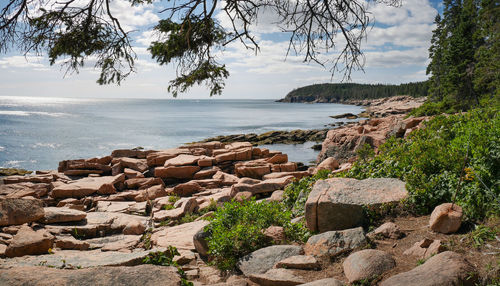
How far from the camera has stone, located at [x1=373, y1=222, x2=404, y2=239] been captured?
15.3ft

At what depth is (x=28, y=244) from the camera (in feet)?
18.8

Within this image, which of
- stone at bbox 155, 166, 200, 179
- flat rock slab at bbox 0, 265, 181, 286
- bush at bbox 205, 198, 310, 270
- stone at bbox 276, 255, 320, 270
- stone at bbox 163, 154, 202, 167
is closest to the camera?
flat rock slab at bbox 0, 265, 181, 286

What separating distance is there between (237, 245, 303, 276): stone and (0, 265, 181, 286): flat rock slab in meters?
1.18

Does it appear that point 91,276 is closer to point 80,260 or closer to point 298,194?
point 80,260

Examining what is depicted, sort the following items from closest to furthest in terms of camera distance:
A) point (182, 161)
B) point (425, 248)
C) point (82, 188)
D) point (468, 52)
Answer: point (425, 248), point (82, 188), point (182, 161), point (468, 52)

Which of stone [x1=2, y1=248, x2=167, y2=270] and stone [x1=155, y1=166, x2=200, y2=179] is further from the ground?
stone [x1=2, y1=248, x2=167, y2=270]

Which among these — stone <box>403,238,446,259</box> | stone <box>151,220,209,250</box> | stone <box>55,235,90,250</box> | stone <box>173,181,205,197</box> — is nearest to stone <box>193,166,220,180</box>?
stone <box>173,181,205,197</box>

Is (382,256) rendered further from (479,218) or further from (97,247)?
(97,247)

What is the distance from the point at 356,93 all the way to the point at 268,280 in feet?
597

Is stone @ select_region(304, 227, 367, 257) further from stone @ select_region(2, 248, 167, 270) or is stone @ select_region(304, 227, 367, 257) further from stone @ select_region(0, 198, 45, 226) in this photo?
stone @ select_region(0, 198, 45, 226)

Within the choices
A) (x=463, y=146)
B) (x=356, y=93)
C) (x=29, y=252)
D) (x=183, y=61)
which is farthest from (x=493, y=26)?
(x=356, y=93)

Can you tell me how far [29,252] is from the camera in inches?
226

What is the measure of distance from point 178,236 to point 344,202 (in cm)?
390

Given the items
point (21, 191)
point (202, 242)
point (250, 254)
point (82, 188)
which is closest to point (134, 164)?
point (82, 188)
